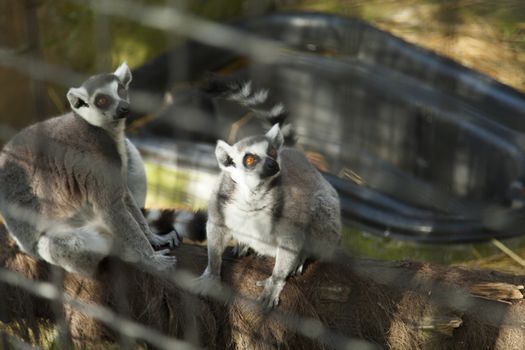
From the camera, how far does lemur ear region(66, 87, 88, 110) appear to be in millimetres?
2438

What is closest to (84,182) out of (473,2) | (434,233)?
(473,2)

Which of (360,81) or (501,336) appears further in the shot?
(360,81)

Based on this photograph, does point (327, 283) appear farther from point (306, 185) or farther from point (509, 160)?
point (509, 160)

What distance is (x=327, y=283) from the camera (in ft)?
7.63

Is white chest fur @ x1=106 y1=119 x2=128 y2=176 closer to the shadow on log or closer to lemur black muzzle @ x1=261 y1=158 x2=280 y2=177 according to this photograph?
the shadow on log

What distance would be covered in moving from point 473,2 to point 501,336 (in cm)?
95

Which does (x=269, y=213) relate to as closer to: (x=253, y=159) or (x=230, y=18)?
(x=253, y=159)

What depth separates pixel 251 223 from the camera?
2.34 meters

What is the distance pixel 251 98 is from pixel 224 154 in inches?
8.0

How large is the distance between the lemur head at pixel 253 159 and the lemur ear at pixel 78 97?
1.59 feet

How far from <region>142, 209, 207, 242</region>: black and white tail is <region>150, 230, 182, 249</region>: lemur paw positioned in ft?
0.09

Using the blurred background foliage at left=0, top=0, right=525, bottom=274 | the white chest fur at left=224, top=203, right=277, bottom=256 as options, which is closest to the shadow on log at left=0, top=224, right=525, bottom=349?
the white chest fur at left=224, top=203, right=277, bottom=256

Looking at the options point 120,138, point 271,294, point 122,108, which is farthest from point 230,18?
point 271,294

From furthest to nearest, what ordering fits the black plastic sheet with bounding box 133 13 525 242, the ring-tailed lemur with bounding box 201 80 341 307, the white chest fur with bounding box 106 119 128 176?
the black plastic sheet with bounding box 133 13 525 242, the white chest fur with bounding box 106 119 128 176, the ring-tailed lemur with bounding box 201 80 341 307
